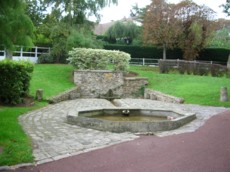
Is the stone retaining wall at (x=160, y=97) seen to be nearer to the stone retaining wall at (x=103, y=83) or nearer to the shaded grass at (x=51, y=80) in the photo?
the stone retaining wall at (x=103, y=83)

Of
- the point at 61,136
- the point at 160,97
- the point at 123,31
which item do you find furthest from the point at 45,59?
the point at 61,136

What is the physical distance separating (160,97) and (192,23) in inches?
518

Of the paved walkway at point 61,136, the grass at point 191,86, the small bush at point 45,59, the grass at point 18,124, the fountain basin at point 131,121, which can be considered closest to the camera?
the grass at point 18,124

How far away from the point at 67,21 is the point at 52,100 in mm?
11347

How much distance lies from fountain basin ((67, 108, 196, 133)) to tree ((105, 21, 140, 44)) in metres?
26.3

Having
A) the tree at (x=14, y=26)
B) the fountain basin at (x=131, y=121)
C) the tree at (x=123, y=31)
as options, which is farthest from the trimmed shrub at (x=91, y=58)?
the tree at (x=123, y=31)

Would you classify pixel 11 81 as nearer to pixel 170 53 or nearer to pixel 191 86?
pixel 191 86

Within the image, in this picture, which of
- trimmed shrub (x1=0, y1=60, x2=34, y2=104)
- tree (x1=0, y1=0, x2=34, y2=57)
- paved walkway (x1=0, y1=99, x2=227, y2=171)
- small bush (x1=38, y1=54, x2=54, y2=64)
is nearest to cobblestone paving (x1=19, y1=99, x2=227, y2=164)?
paved walkway (x1=0, y1=99, x2=227, y2=171)

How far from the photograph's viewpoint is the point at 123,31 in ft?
117

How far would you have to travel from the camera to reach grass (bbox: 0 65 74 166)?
553 cm

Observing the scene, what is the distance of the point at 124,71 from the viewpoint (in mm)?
19703

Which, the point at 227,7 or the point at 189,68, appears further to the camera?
the point at 189,68

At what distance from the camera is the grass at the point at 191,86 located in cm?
1471

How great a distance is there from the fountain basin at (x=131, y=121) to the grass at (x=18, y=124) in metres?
1.77
